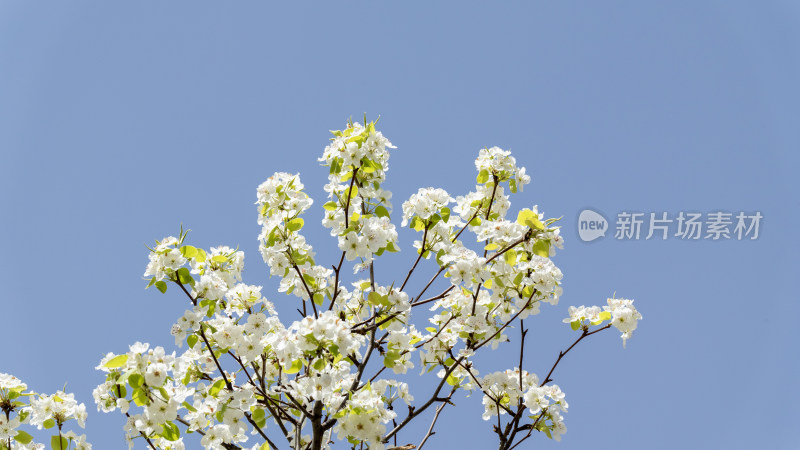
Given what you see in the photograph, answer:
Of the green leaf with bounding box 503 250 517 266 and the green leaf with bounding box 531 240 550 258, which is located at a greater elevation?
the green leaf with bounding box 503 250 517 266

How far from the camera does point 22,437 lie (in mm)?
3773

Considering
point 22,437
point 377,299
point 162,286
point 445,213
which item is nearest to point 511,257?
point 445,213

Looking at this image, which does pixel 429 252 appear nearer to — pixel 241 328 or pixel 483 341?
pixel 483 341

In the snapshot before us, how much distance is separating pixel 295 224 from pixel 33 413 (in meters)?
2.04

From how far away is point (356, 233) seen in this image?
3836 mm

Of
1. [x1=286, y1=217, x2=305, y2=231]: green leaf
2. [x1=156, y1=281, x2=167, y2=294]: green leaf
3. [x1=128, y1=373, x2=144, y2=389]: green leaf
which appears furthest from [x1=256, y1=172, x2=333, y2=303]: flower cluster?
[x1=128, y1=373, x2=144, y2=389]: green leaf

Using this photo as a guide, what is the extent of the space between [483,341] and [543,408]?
619 mm

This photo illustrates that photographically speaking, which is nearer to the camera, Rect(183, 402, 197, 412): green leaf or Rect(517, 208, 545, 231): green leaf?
Rect(517, 208, 545, 231): green leaf

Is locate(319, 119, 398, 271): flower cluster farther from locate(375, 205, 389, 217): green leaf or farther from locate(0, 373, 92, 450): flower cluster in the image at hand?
locate(0, 373, 92, 450): flower cluster

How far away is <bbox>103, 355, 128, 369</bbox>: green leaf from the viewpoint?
10.5 feet

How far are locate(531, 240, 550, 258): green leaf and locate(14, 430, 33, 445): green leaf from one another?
3391mm

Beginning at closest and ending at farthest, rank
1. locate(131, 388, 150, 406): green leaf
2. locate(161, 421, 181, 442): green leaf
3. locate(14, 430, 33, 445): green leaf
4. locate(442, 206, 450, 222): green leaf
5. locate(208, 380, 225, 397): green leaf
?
locate(131, 388, 150, 406): green leaf, locate(161, 421, 181, 442): green leaf, locate(208, 380, 225, 397): green leaf, locate(14, 430, 33, 445): green leaf, locate(442, 206, 450, 222): green leaf

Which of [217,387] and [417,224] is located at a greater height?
[417,224]

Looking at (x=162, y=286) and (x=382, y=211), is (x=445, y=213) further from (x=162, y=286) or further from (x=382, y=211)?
(x=162, y=286)
